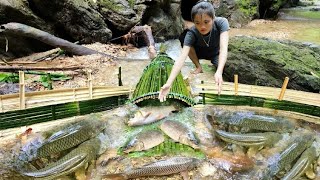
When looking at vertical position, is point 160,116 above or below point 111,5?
below

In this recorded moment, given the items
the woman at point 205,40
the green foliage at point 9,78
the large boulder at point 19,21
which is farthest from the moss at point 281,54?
the large boulder at point 19,21

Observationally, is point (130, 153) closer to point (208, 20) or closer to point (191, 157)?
point (191, 157)

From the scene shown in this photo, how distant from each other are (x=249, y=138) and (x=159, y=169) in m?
1.13

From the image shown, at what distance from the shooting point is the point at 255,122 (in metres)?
4.01

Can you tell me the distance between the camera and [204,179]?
3.33 m

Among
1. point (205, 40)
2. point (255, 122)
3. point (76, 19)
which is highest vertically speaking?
point (76, 19)

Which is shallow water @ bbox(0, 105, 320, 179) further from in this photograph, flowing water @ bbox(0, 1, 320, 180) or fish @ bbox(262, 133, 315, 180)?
fish @ bbox(262, 133, 315, 180)

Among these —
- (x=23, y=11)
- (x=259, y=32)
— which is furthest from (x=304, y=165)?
(x=259, y=32)

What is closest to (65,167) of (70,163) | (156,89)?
(70,163)

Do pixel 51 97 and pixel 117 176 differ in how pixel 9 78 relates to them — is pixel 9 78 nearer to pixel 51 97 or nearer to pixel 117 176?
pixel 51 97

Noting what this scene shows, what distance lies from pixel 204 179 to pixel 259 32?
9.20 meters

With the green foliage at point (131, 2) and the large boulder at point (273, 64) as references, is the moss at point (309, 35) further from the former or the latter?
the green foliage at point (131, 2)

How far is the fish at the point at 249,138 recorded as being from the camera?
365 cm

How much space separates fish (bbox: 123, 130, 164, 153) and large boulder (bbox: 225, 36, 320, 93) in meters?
2.68
